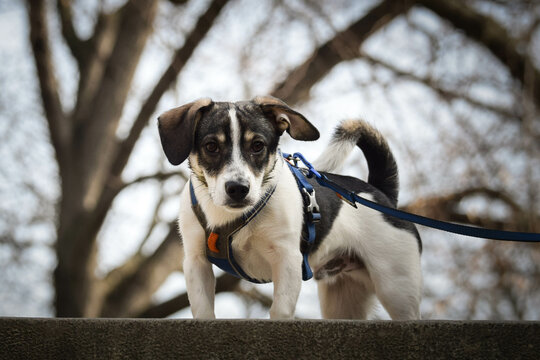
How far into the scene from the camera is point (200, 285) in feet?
9.23

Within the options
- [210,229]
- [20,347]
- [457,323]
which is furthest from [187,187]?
[457,323]

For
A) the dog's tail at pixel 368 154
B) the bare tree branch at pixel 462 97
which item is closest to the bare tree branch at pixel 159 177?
the bare tree branch at pixel 462 97

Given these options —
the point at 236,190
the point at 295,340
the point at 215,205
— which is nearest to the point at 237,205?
the point at 236,190

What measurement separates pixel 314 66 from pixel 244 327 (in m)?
6.74

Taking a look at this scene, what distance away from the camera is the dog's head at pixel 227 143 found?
8.79 feet

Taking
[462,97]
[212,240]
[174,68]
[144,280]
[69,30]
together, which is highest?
[212,240]

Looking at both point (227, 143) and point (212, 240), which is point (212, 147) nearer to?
point (227, 143)

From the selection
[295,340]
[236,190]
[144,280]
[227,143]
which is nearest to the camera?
[295,340]

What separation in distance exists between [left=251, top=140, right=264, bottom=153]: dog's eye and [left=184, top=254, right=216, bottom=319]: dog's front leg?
23.0 inches

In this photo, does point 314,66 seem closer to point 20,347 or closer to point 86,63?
point 86,63

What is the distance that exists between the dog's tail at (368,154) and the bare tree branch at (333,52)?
4.32 meters

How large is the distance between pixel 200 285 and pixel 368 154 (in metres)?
1.62

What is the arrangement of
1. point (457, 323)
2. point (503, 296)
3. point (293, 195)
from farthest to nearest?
point (503, 296), point (293, 195), point (457, 323)

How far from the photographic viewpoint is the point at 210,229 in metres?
2.84
